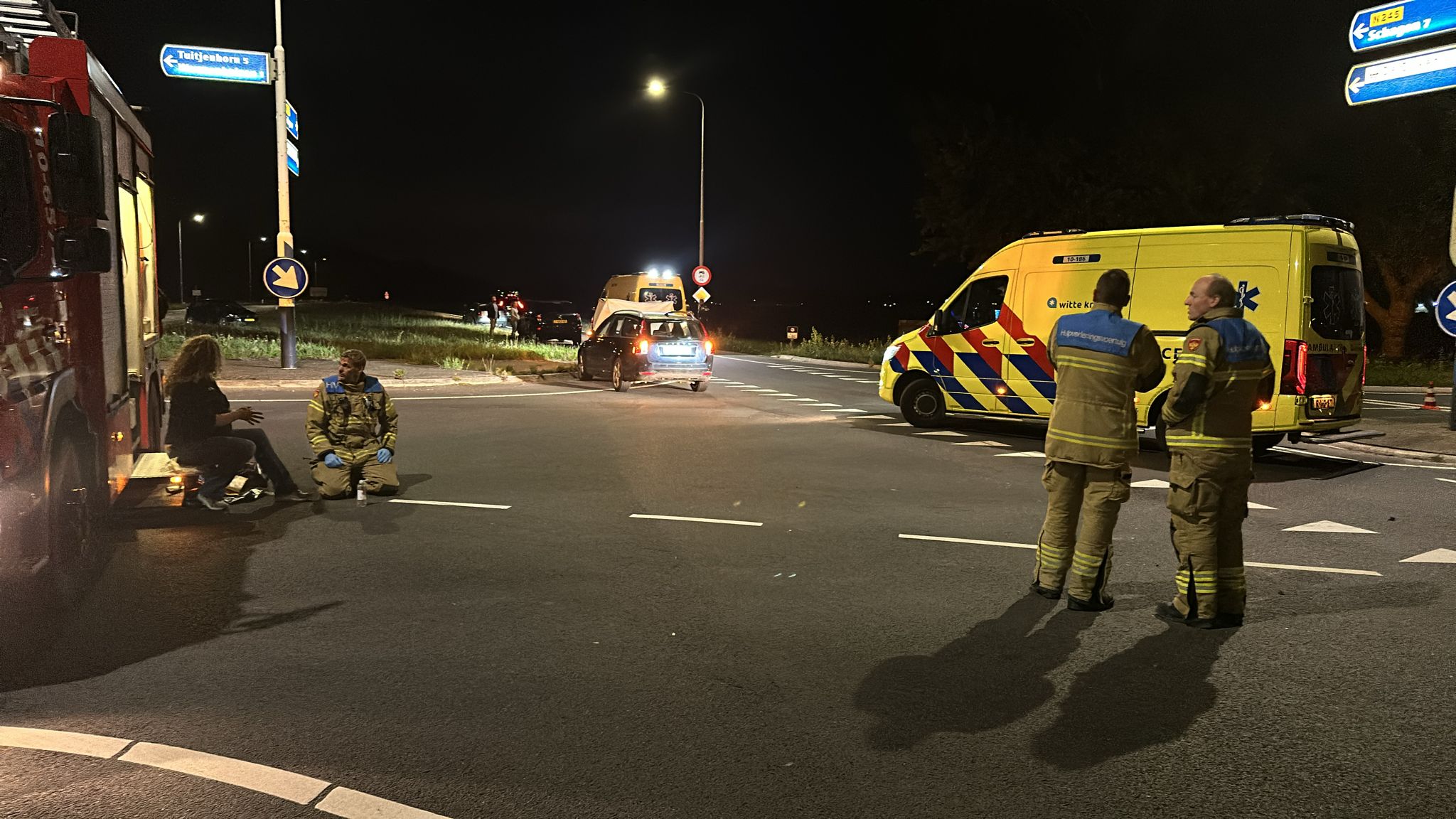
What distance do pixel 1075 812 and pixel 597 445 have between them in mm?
8958

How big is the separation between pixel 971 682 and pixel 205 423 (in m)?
6.08

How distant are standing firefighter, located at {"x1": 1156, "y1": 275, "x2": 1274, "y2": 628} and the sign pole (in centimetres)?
1767

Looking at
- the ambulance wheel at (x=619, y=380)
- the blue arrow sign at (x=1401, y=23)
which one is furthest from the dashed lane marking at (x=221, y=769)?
the ambulance wheel at (x=619, y=380)

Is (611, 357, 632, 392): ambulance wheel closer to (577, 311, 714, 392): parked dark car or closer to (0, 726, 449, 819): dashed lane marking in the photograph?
(577, 311, 714, 392): parked dark car

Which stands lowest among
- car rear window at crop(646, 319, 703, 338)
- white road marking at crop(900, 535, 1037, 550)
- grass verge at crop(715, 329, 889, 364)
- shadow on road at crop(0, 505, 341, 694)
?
shadow on road at crop(0, 505, 341, 694)

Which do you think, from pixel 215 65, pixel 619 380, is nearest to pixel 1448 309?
pixel 619 380

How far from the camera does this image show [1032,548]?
23.1ft

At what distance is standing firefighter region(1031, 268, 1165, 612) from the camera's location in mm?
5465

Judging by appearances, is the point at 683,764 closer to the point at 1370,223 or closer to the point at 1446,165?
the point at 1446,165

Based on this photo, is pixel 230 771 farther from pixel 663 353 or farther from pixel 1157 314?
pixel 663 353

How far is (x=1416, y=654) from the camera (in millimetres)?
4879

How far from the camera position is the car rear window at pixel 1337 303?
10.7 m

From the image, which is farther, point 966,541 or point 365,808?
point 966,541

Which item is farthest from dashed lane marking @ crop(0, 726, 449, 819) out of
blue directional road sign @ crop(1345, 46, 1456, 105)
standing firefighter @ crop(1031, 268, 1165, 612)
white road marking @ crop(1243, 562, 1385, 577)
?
blue directional road sign @ crop(1345, 46, 1456, 105)
